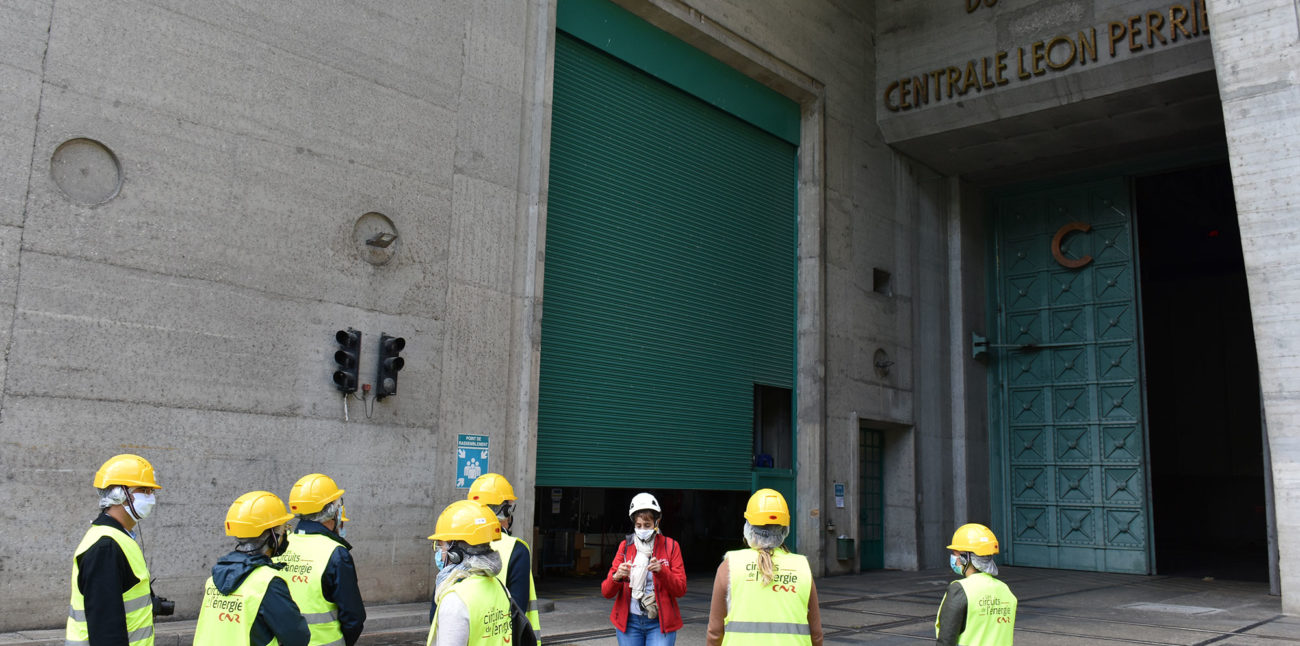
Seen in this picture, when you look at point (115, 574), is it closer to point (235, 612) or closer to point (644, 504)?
point (235, 612)

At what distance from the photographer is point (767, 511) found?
5.22 metres

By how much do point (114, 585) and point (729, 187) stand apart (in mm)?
14092

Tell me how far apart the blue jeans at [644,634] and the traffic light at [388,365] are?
6.16 meters

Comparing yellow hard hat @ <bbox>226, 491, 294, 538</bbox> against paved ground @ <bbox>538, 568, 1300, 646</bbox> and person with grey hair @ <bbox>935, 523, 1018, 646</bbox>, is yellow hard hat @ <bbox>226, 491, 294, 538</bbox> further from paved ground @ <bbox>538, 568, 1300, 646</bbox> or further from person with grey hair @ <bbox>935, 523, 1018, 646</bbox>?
paved ground @ <bbox>538, 568, 1300, 646</bbox>

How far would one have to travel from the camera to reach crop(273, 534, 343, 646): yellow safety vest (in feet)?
17.5

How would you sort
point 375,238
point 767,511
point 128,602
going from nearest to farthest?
1. point 767,511
2. point 128,602
3. point 375,238

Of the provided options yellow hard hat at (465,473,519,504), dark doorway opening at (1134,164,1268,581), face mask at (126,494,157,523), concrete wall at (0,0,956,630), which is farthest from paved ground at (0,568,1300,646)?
dark doorway opening at (1134,164,1268,581)

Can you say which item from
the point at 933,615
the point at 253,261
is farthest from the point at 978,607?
the point at 253,261

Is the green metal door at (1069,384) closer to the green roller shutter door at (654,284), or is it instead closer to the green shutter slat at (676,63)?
the green roller shutter door at (654,284)

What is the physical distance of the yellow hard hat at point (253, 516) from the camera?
4.63 meters

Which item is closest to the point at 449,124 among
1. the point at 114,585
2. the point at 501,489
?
the point at 501,489

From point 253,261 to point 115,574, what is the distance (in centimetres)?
656

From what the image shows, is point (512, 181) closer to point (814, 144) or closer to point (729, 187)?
point (729, 187)

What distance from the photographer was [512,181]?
13.9 metres
